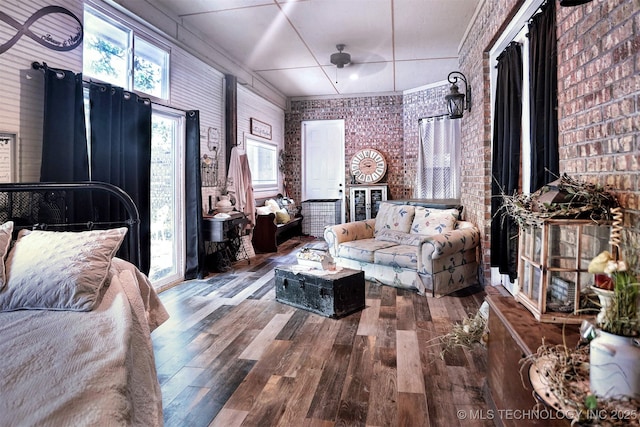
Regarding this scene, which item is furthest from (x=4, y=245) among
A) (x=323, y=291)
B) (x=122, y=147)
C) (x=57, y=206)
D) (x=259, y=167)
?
(x=259, y=167)

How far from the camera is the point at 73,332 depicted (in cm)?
144

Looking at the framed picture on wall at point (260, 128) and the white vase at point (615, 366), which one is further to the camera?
the framed picture on wall at point (260, 128)

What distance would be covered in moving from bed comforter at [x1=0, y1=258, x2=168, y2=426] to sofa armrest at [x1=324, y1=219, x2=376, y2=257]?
3369 mm

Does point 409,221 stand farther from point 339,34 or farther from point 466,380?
point 466,380

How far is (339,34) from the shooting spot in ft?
15.6

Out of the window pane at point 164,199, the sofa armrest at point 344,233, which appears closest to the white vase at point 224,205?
the window pane at point 164,199

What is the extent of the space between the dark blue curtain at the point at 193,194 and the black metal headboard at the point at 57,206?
1.59 metres

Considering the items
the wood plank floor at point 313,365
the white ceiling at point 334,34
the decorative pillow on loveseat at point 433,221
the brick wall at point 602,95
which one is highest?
the white ceiling at point 334,34

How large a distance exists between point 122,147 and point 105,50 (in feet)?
3.00

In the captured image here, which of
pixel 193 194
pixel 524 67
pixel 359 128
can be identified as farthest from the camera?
pixel 359 128

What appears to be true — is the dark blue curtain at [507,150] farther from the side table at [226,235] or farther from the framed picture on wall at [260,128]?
the framed picture on wall at [260,128]

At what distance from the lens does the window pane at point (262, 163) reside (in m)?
6.91

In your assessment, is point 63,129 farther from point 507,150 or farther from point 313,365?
point 507,150

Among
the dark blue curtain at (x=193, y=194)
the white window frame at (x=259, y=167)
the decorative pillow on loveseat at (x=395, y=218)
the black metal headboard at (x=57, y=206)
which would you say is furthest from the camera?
the white window frame at (x=259, y=167)
